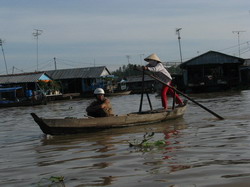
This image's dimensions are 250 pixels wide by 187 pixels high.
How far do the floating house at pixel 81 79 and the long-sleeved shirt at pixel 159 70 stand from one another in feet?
86.2

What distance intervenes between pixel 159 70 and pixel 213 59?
20198 mm

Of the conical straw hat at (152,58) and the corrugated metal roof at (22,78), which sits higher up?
the corrugated metal roof at (22,78)

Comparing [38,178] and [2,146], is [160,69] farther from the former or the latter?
[38,178]

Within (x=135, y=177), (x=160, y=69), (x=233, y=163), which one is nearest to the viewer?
(x=135, y=177)

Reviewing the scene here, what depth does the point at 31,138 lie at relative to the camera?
24.3ft

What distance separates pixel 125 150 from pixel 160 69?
13.8 feet

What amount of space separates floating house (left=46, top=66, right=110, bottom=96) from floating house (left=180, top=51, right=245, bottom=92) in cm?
946

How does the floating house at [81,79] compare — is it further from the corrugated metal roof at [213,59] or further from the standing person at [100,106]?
the standing person at [100,106]

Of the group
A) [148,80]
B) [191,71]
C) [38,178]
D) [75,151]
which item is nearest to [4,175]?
[38,178]

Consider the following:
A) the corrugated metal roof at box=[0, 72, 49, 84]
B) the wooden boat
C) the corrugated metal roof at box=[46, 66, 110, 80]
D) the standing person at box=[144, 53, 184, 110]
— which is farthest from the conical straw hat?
the corrugated metal roof at box=[46, 66, 110, 80]

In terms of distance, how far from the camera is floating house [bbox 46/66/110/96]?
117 ft

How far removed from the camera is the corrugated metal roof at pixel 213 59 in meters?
27.8

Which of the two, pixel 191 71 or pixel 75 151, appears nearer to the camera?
pixel 75 151

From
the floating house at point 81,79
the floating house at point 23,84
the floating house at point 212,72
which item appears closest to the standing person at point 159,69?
the floating house at point 212,72
